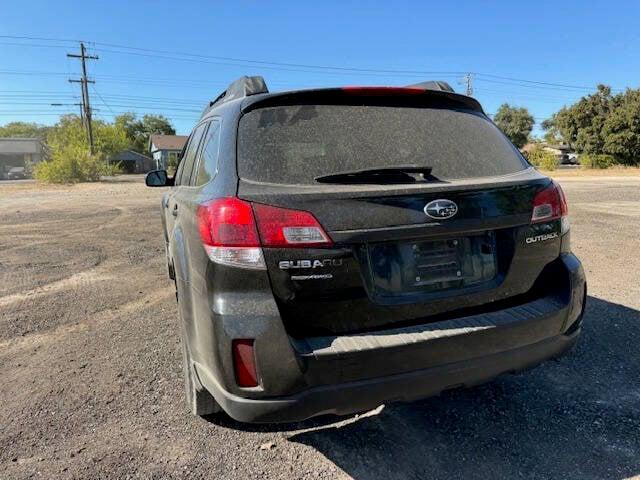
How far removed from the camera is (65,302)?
199 inches

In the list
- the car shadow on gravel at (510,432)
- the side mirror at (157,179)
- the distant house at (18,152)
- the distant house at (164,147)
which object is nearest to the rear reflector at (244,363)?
the car shadow on gravel at (510,432)

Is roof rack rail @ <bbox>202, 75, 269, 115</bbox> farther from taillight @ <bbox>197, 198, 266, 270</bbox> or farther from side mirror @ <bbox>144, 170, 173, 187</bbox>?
side mirror @ <bbox>144, 170, 173, 187</bbox>

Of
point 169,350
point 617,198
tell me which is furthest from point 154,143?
point 169,350

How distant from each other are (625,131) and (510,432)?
53203mm

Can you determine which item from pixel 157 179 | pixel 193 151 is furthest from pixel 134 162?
pixel 193 151

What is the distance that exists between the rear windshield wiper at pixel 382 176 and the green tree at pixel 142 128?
8333 cm

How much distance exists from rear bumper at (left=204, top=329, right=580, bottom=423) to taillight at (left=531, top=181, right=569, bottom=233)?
0.68 m

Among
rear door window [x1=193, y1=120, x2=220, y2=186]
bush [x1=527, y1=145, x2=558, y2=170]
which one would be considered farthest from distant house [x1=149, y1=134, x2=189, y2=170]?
rear door window [x1=193, y1=120, x2=220, y2=186]

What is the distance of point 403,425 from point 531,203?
1.42 meters

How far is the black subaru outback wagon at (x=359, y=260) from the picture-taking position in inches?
73.9

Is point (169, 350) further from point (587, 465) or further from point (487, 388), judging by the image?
point (587, 465)

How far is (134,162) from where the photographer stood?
7438cm

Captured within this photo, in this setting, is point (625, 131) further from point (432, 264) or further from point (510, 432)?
point (432, 264)

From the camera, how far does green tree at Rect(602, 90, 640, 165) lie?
148 feet
